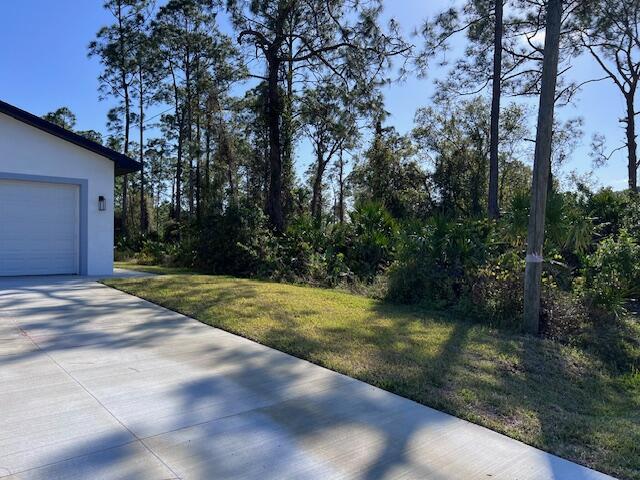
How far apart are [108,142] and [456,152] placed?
23.7m

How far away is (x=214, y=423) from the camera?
11.5 ft

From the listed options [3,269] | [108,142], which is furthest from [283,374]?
[108,142]

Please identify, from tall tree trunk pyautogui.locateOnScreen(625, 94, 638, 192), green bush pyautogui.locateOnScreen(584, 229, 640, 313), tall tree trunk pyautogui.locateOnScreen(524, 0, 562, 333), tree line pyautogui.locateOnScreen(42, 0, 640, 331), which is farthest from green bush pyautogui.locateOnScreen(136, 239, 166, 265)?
tall tree trunk pyautogui.locateOnScreen(625, 94, 638, 192)

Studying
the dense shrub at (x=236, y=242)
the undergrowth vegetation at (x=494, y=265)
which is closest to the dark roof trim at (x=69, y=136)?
the dense shrub at (x=236, y=242)

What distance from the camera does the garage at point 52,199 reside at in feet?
36.3

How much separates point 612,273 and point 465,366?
403 centimetres

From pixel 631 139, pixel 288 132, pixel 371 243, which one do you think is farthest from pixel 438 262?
pixel 631 139

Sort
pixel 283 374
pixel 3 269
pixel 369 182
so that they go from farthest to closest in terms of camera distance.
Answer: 1. pixel 369 182
2. pixel 3 269
3. pixel 283 374

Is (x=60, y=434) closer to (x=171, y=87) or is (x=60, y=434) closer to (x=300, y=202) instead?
(x=300, y=202)

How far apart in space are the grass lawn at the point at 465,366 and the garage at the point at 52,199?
426 centimetres

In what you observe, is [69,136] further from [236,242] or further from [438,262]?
[438,262]

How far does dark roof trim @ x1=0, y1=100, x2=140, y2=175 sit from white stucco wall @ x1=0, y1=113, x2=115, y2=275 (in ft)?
0.42

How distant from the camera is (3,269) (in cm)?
1127

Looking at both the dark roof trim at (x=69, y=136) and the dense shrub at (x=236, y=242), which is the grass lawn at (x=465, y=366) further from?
the dark roof trim at (x=69, y=136)
